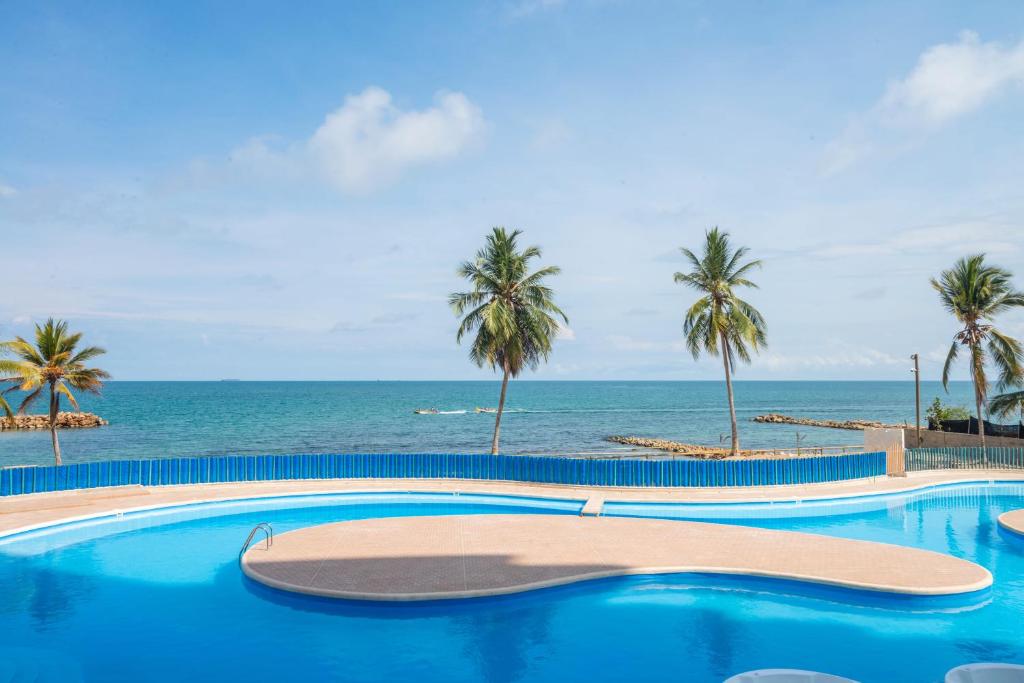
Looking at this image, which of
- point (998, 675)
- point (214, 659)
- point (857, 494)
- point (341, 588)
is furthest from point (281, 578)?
point (857, 494)

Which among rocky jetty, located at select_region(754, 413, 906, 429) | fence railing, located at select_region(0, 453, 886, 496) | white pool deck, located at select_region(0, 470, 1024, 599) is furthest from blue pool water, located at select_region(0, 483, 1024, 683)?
rocky jetty, located at select_region(754, 413, 906, 429)

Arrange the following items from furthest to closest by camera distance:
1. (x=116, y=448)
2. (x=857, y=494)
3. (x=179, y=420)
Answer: (x=179, y=420) < (x=116, y=448) < (x=857, y=494)

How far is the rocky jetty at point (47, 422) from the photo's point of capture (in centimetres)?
7850

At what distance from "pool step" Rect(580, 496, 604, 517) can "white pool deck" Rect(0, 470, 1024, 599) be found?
0.06 meters

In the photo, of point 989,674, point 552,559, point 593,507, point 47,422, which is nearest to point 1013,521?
point 593,507

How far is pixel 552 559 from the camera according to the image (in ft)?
51.9

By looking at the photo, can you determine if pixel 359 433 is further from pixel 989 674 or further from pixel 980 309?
pixel 989 674

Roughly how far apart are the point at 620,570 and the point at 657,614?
5.92 ft

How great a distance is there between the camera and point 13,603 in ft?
44.9

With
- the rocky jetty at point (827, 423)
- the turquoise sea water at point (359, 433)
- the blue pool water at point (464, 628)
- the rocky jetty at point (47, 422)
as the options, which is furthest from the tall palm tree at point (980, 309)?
the rocky jetty at point (47, 422)

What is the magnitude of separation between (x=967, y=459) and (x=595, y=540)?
21.5 metres

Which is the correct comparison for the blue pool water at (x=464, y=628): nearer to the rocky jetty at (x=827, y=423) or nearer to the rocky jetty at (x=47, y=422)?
the rocky jetty at (x=47, y=422)

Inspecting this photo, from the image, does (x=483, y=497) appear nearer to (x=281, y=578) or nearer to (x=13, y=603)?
(x=281, y=578)

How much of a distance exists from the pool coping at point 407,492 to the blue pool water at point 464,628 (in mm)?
3460
